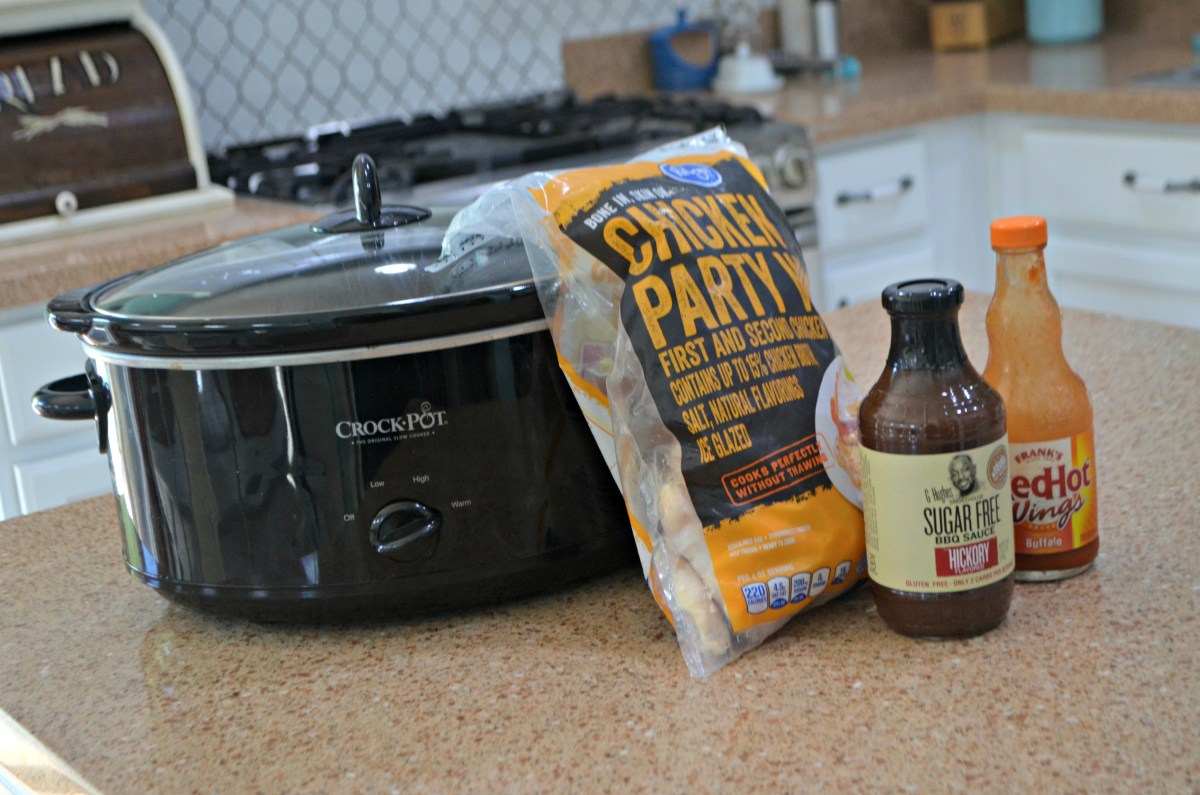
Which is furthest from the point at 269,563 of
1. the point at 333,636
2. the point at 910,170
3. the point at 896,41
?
the point at 896,41

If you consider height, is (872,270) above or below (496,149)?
below

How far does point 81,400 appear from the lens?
0.80 m

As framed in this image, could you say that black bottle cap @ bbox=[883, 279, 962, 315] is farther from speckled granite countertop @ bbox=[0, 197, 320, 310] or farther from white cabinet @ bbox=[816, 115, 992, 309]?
white cabinet @ bbox=[816, 115, 992, 309]

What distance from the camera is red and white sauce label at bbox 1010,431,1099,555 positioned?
27.4 inches

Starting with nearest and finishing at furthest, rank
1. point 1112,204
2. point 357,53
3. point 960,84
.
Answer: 1. point 1112,204
2. point 960,84
3. point 357,53

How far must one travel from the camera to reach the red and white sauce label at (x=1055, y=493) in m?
0.70

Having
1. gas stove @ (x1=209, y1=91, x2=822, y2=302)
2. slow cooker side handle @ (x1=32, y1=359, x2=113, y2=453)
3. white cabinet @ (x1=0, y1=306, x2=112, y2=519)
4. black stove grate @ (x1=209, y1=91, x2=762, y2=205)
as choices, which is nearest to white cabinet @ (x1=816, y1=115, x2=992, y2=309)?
gas stove @ (x1=209, y1=91, x2=822, y2=302)

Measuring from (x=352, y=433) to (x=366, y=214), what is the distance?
0.16 m

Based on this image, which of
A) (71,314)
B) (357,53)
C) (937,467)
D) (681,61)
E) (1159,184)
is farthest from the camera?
(681,61)

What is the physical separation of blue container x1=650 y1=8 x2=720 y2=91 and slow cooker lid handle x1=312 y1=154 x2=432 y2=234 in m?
2.07

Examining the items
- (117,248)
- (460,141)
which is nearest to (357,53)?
(460,141)

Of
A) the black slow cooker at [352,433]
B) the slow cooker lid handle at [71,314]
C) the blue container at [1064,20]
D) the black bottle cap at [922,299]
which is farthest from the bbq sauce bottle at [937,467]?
the blue container at [1064,20]

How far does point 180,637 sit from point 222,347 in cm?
19

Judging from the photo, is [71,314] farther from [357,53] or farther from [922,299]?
[357,53]
